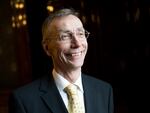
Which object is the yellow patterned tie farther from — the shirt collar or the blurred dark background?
the blurred dark background

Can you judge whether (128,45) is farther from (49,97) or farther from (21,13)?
(49,97)

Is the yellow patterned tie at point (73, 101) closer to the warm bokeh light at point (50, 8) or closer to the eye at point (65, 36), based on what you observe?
the eye at point (65, 36)

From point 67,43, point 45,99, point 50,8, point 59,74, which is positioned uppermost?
point 50,8

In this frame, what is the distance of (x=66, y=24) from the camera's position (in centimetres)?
177

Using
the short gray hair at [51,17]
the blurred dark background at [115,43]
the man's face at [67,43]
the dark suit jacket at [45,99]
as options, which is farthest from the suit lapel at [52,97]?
the blurred dark background at [115,43]

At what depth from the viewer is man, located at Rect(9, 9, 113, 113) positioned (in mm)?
1757

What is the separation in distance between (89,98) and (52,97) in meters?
0.20

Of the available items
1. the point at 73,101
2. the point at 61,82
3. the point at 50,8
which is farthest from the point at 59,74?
the point at 50,8

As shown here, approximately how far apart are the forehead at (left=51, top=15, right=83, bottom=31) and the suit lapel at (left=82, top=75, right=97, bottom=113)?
333mm

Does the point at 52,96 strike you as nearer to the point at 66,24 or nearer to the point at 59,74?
the point at 59,74

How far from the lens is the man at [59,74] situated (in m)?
1.76

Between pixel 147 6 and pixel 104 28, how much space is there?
1.87 feet

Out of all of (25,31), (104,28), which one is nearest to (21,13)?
(25,31)

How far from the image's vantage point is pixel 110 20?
14.3ft
